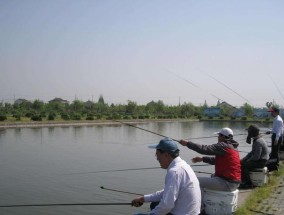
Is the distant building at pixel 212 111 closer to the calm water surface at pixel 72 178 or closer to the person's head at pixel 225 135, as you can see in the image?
the calm water surface at pixel 72 178

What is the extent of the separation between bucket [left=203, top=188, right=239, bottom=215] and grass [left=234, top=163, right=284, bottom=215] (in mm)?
292

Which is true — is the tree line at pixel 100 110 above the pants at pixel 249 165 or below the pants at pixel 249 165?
above

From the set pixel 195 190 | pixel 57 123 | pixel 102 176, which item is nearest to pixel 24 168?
pixel 102 176

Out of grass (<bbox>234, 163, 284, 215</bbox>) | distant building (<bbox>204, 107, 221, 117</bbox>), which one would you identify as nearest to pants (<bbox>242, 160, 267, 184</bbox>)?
grass (<bbox>234, 163, 284, 215</bbox>)

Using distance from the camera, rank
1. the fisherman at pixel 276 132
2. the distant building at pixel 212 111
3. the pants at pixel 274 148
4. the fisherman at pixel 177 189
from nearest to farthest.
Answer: the fisherman at pixel 177 189 → the fisherman at pixel 276 132 → the pants at pixel 274 148 → the distant building at pixel 212 111

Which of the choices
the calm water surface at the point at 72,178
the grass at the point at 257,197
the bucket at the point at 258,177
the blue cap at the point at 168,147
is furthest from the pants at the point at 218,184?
the bucket at the point at 258,177

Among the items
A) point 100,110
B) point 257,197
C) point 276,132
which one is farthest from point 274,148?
point 100,110

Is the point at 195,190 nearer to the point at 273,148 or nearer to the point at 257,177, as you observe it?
the point at 257,177

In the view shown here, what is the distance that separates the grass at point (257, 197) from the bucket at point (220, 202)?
0.96ft

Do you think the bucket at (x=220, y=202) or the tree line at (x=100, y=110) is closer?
the bucket at (x=220, y=202)

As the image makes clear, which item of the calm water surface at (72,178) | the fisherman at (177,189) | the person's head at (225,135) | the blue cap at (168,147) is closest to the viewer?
the fisherman at (177,189)

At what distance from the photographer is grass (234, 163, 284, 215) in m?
5.76

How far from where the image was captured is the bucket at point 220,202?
537 centimetres

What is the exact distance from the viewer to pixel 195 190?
335 cm
